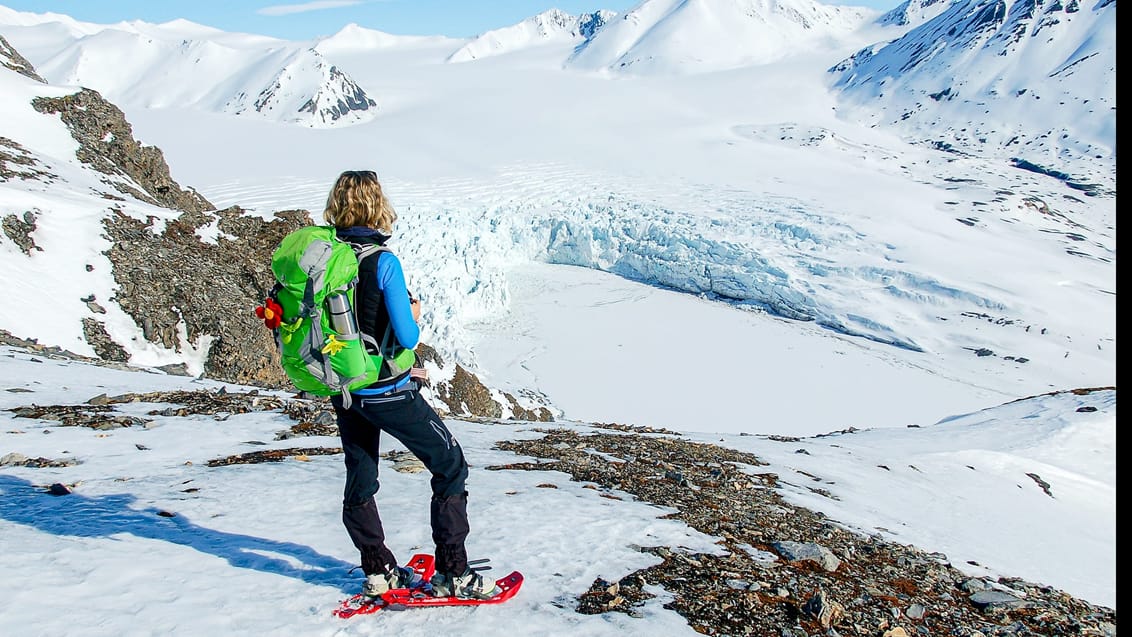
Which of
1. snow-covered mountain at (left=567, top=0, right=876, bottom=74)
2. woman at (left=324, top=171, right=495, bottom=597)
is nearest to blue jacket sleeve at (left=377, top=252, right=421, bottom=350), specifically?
woman at (left=324, top=171, right=495, bottom=597)

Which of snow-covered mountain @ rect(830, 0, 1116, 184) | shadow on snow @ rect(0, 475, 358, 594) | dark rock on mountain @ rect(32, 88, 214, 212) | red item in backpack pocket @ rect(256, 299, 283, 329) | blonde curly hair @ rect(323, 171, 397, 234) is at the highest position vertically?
snow-covered mountain @ rect(830, 0, 1116, 184)

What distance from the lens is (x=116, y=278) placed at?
15891 millimetres

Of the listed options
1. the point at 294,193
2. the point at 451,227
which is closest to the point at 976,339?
the point at 451,227

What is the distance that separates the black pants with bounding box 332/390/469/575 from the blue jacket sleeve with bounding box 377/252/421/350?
1.17 feet

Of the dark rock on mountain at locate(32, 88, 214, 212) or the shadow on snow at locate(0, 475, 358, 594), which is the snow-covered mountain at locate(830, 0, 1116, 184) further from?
the shadow on snow at locate(0, 475, 358, 594)

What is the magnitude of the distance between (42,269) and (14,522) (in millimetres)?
13418

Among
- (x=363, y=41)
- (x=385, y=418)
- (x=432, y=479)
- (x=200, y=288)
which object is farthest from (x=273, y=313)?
(x=363, y=41)

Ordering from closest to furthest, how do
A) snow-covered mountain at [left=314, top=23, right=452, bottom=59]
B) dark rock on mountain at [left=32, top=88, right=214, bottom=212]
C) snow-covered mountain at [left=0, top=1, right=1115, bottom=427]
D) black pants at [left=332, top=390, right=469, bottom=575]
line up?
1. black pants at [left=332, top=390, right=469, bottom=575]
2. dark rock on mountain at [left=32, top=88, right=214, bottom=212]
3. snow-covered mountain at [left=0, top=1, right=1115, bottom=427]
4. snow-covered mountain at [left=314, top=23, right=452, bottom=59]

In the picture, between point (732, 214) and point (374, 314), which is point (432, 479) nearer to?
point (374, 314)

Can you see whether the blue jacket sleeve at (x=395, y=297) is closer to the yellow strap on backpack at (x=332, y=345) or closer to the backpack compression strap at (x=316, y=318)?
the backpack compression strap at (x=316, y=318)

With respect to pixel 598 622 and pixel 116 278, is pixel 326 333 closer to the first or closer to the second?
pixel 598 622

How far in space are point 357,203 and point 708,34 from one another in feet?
526

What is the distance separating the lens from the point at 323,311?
129 inches

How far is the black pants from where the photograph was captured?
3.55 m
